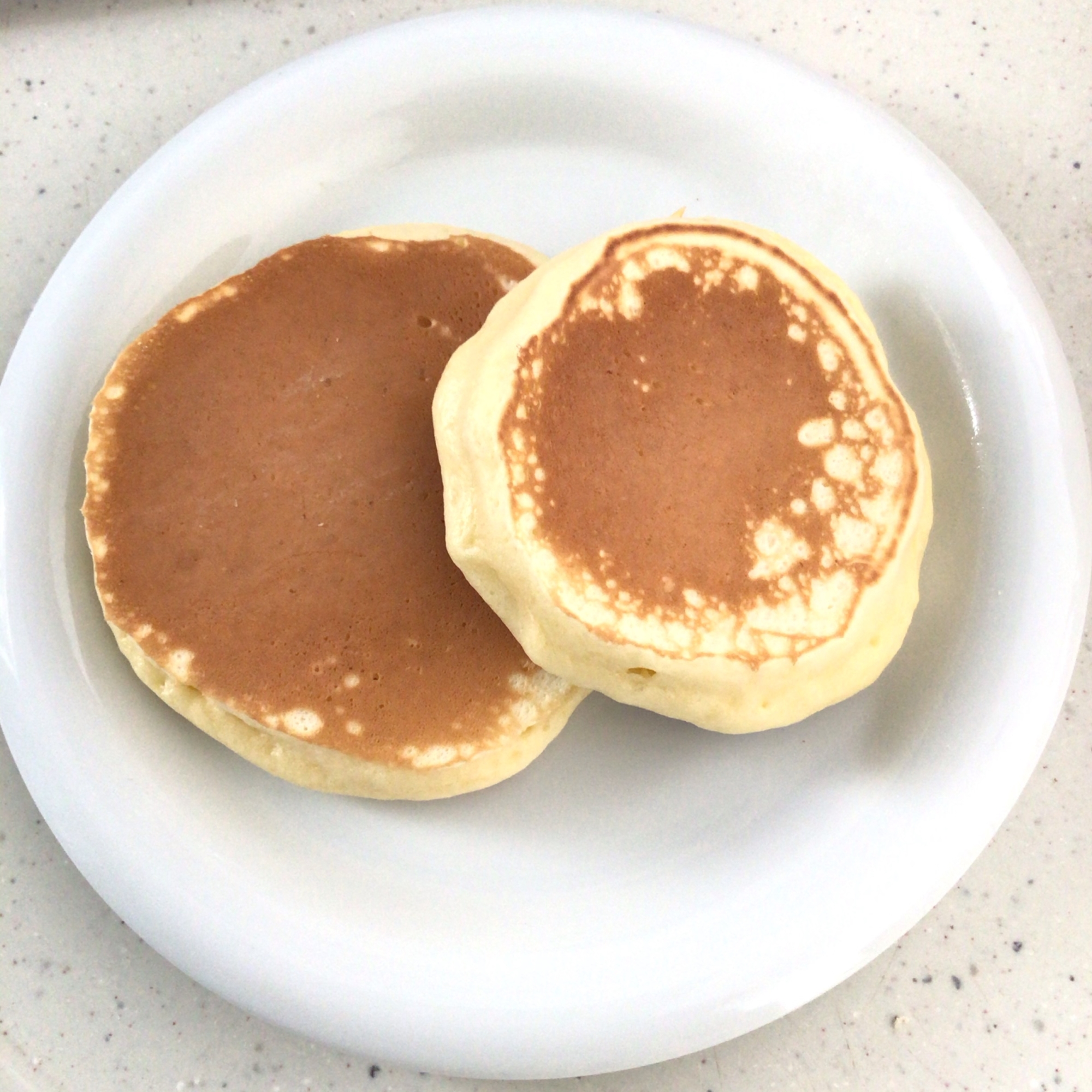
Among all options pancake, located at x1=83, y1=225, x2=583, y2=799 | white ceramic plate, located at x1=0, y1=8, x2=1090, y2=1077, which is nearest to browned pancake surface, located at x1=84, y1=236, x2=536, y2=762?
pancake, located at x1=83, y1=225, x2=583, y2=799

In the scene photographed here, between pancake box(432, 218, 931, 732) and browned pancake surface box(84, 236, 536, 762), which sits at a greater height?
pancake box(432, 218, 931, 732)

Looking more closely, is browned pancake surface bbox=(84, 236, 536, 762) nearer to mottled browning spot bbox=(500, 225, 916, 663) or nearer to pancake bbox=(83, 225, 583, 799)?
pancake bbox=(83, 225, 583, 799)

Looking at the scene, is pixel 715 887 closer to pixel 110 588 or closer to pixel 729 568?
pixel 729 568

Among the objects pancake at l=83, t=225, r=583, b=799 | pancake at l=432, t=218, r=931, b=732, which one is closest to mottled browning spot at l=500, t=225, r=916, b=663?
pancake at l=432, t=218, r=931, b=732

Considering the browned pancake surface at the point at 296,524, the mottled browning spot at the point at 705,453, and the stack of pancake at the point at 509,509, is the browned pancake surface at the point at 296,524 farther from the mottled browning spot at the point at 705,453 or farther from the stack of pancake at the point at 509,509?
the mottled browning spot at the point at 705,453

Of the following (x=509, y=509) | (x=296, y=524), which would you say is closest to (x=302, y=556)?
(x=296, y=524)

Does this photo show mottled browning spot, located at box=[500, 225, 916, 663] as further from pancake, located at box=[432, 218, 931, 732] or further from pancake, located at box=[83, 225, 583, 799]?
pancake, located at box=[83, 225, 583, 799]

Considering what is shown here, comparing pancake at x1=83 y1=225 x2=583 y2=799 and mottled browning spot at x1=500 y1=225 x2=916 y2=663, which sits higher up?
mottled browning spot at x1=500 y1=225 x2=916 y2=663
